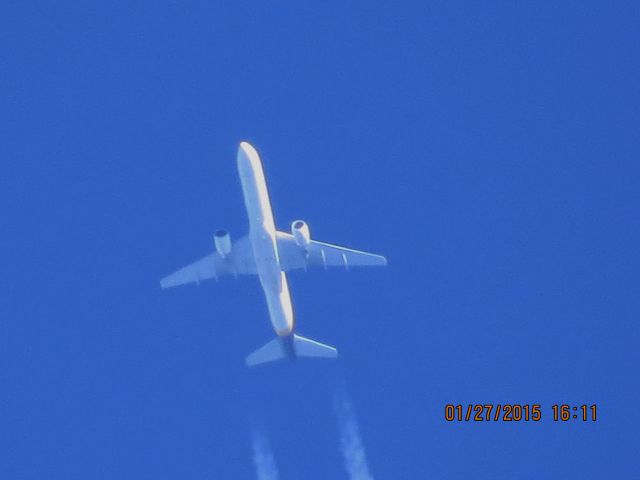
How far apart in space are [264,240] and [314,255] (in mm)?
4165

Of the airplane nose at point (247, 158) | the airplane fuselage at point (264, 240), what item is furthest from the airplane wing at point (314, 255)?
the airplane nose at point (247, 158)

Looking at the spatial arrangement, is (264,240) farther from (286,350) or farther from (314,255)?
(286,350)

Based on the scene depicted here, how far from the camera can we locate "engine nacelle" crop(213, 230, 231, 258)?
179 feet

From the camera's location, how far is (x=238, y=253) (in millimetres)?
56875

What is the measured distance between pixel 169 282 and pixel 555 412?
2042cm

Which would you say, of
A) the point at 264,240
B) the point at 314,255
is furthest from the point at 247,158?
the point at 314,255

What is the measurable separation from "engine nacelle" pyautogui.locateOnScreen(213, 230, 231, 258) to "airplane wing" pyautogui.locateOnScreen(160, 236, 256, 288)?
134 centimetres

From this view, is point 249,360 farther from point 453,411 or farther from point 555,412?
point 555,412

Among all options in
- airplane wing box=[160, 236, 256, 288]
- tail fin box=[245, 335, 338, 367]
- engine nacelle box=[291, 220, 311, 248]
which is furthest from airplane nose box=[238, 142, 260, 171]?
tail fin box=[245, 335, 338, 367]

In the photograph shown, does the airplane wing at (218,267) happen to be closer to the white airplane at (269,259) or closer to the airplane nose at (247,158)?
the white airplane at (269,259)

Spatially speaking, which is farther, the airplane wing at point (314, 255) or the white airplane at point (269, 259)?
the airplane wing at point (314, 255)

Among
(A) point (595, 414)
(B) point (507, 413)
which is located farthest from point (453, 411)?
(A) point (595, 414)

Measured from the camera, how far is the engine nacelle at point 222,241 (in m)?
54.6

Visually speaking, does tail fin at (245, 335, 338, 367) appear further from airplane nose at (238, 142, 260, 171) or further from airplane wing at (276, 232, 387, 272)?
airplane nose at (238, 142, 260, 171)
